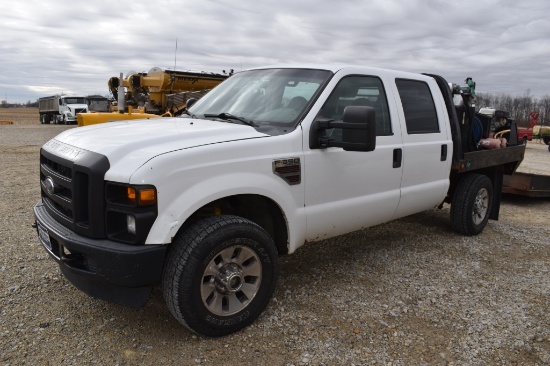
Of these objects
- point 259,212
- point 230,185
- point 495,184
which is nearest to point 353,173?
point 259,212

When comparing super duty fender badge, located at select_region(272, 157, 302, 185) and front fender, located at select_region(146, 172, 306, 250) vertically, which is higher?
super duty fender badge, located at select_region(272, 157, 302, 185)

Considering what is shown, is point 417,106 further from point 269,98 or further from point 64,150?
point 64,150

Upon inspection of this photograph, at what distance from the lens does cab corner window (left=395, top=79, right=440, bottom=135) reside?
14.4 feet

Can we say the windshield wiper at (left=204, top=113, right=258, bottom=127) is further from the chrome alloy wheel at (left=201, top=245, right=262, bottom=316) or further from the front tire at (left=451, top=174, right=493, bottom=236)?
the front tire at (left=451, top=174, right=493, bottom=236)

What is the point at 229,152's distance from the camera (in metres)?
3.00

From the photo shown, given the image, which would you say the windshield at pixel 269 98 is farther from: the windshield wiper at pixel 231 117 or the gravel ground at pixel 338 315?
the gravel ground at pixel 338 315

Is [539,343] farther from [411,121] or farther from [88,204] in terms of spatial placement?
[88,204]

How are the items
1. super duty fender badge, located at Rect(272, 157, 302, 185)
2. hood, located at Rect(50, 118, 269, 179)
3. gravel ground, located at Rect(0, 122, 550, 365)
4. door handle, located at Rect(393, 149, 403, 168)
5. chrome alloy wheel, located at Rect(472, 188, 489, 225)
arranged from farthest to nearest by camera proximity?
chrome alloy wheel, located at Rect(472, 188, 489, 225) → door handle, located at Rect(393, 149, 403, 168) → super duty fender badge, located at Rect(272, 157, 302, 185) → gravel ground, located at Rect(0, 122, 550, 365) → hood, located at Rect(50, 118, 269, 179)

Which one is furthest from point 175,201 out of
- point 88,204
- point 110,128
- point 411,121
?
point 411,121

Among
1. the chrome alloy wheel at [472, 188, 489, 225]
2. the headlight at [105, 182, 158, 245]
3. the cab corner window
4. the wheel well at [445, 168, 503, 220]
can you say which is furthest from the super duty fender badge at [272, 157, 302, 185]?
the wheel well at [445, 168, 503, 220]

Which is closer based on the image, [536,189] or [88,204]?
[88,204]

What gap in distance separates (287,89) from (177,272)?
1.83 meters

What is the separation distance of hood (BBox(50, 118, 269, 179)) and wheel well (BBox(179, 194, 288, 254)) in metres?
0.49

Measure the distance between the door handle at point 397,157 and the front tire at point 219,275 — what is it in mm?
1595
